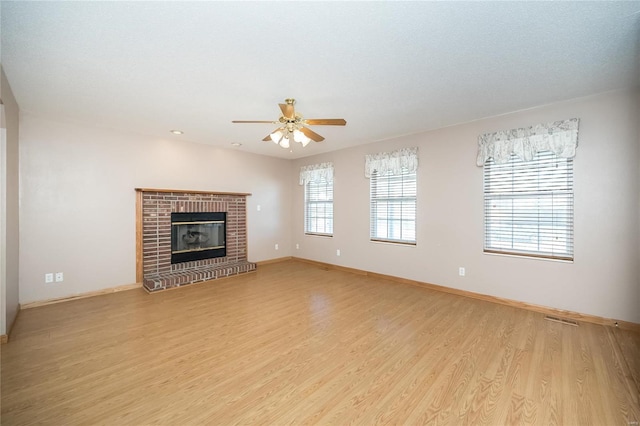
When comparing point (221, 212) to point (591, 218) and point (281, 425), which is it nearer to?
point (281, 425)

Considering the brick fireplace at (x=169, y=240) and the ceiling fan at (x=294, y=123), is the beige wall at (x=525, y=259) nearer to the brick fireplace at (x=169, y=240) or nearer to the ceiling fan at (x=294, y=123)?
the ceiling fan at (x=294, y=123)

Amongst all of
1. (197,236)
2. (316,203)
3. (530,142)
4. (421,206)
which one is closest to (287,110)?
(421,206)

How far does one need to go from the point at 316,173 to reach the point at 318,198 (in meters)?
0.57

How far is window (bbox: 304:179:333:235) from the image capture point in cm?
600

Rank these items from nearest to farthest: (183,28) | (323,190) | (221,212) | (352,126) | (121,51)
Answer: (183,28) → (121,51) → (352,126) → (221,212) → (323,190)

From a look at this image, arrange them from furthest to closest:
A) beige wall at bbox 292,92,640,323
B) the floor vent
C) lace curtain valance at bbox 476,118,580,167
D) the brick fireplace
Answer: the brick fireplace
lace curtain valance at bbox 476,118,580,167
the floor vent
beige wall at bbox 292,92,640,323

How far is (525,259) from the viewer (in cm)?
348

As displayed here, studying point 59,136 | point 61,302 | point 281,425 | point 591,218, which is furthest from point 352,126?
point 61,302

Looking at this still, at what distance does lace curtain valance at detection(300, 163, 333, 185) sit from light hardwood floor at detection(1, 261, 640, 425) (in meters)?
3.01

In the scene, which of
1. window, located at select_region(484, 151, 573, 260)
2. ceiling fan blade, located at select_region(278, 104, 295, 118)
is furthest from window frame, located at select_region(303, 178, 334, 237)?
ceiling fan blade, located at select_region(278, 104, 295, 118)

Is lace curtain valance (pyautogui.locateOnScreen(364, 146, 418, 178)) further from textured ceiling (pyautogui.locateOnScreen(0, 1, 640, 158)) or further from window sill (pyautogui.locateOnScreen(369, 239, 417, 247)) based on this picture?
window sill (pyautogui.locateOnScreen(369, 239, 417, 247))

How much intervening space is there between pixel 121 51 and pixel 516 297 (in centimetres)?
494

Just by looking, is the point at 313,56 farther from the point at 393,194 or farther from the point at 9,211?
the point at 9,211

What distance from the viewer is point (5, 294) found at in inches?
103
